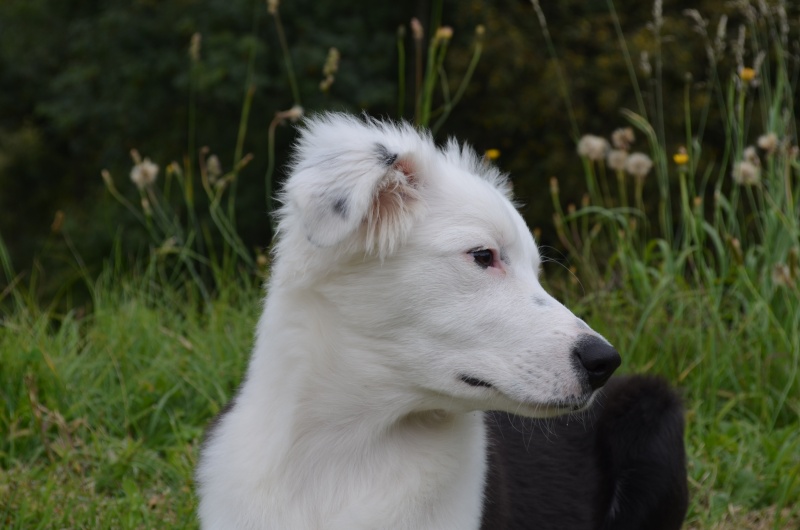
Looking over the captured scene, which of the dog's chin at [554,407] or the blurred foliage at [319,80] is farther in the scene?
the blurred foliage at [319,80]

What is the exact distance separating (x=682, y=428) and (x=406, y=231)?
64.8 inches

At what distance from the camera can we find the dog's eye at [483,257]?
297cm

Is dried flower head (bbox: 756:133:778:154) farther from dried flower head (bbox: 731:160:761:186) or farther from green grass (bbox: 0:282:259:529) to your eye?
green grass (bbox: 0:282:259:529)

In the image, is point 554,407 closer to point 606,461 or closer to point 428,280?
point 428,280

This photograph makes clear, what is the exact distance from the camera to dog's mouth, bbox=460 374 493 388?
9.53 feet

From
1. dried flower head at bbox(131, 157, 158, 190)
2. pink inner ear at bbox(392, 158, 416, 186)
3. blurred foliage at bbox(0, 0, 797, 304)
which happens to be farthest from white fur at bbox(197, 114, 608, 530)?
blurred foliage at bbox(0, 0, 797, 304)

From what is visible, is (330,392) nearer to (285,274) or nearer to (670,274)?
(285,274)

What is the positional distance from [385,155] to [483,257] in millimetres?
374

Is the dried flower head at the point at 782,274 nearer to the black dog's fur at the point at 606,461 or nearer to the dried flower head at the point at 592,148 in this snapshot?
the black dog's fur at the point at 606,461

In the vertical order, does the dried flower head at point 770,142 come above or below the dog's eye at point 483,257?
below

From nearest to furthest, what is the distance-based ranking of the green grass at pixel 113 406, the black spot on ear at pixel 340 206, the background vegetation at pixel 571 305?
1. the black spot on ear at pixel 340 206
2. the green grass at pixel 113 406
3. the background vegetation at pixel 571 305

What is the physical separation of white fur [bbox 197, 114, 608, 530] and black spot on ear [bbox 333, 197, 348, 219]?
0.03 ft

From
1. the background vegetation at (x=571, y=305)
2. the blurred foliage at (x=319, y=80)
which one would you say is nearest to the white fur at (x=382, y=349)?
the background vegetation at (x=571, y=305)

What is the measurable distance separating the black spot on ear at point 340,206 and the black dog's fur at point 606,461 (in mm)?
1071
